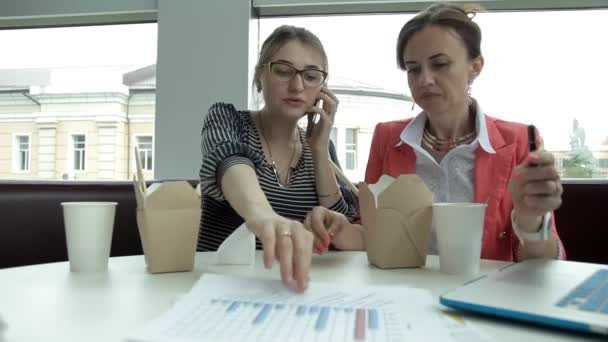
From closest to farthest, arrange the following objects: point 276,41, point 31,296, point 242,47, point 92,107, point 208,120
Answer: point 31,296
point 208,120
point 276,41
point 242,47
point 92,107

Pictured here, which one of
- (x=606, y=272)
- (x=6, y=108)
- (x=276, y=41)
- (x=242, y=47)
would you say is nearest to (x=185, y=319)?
(x=606, y=272)

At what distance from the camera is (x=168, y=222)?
854 millimetres

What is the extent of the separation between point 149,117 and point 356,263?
2490mm

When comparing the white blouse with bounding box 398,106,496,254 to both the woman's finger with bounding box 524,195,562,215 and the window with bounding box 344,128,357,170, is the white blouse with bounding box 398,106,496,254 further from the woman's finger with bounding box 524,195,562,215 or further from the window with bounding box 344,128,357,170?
the window with bounding box 344,128,357,170

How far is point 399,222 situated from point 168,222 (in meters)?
0.43

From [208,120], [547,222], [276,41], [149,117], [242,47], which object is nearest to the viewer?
[547,222]

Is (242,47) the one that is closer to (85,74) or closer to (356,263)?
(85,74)

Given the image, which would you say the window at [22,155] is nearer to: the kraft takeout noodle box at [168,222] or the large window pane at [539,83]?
the large window pane at [539,83]

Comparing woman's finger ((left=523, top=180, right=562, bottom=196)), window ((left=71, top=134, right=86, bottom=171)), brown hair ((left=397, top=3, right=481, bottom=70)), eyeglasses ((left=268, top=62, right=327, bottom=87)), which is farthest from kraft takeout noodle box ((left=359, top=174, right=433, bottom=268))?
window ((left=71, top=134, right=86, bottom=171))

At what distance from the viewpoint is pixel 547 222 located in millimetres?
951

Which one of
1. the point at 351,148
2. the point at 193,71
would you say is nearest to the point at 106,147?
the point at 193,71

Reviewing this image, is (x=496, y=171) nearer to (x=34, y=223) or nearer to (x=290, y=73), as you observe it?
(x=290, y=73)

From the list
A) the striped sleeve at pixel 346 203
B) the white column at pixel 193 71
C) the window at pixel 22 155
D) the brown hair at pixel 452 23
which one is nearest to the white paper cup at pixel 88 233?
A: the striped sleeve at pixel 346 203

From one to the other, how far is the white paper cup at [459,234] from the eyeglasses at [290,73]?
0.65 metres
